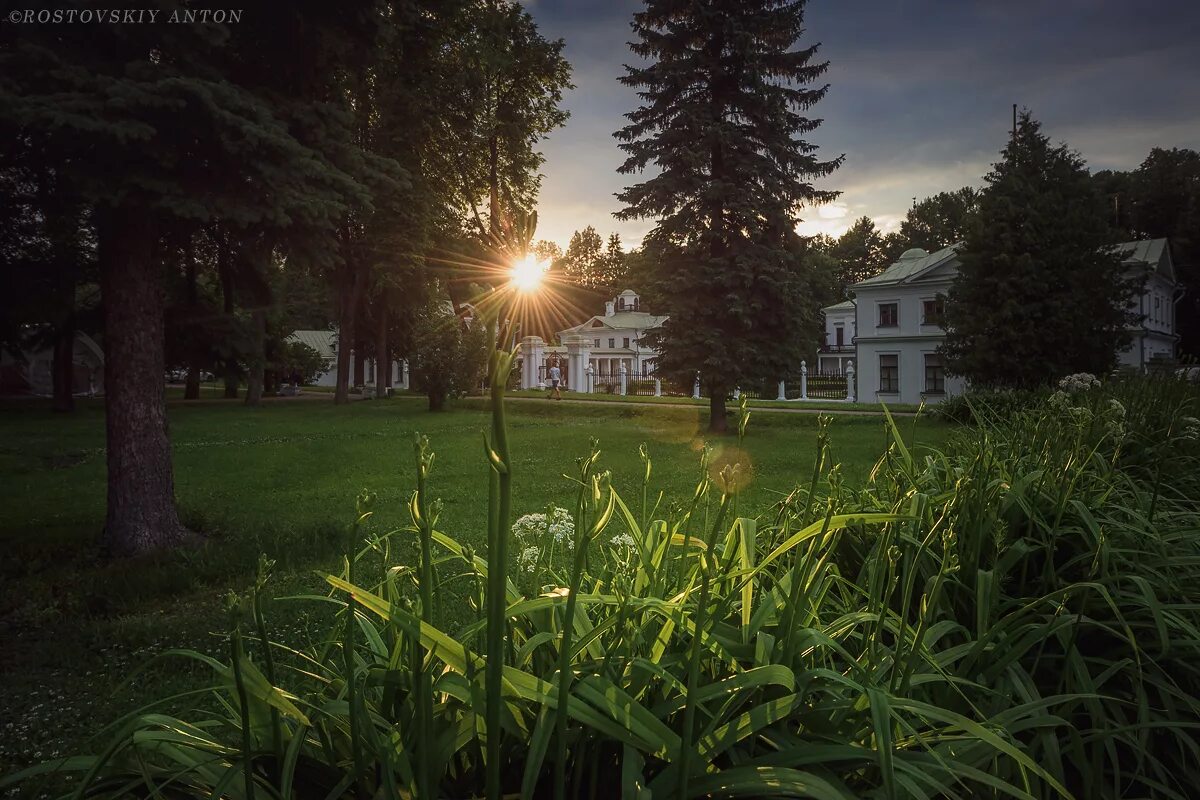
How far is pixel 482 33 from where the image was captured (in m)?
23.6

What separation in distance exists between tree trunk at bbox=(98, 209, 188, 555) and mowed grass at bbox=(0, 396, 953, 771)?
0.44m

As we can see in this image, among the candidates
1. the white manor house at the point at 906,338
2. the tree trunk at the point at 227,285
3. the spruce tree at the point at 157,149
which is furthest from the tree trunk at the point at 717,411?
the white manor house at the point at 906,338

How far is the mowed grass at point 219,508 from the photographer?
3.86 m

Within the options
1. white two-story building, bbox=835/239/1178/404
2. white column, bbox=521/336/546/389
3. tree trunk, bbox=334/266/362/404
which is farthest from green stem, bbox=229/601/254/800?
white column, bbox=521/336/546/389

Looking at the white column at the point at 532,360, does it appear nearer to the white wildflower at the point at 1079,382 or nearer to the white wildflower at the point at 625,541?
the white wildflower at the point at 1079,382

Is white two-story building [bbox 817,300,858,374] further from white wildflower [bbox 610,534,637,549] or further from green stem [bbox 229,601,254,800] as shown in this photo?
green stem [bbox 229,601,254,800]

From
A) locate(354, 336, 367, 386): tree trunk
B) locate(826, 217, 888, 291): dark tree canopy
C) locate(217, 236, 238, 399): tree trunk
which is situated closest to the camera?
locate(217, 236, 238, 399): tree trunk

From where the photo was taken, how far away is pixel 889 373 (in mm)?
35719

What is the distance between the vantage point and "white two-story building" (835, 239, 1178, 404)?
3381 centimetres

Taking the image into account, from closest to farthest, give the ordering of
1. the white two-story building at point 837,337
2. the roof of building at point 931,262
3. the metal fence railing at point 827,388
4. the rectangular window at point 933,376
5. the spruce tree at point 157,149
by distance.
Result: the spruce tree at point 157,149 → the rectangular window at point 933,376 → the roof of building at point 931,262 → the metal fence railing at point 827,388 → the white two-story building at point 837,337

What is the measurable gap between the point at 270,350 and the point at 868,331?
31356 millimetres

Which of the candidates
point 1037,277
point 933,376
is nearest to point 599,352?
point 933,376

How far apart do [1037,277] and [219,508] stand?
19.7 metres

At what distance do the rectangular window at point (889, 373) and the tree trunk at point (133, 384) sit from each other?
115ft
